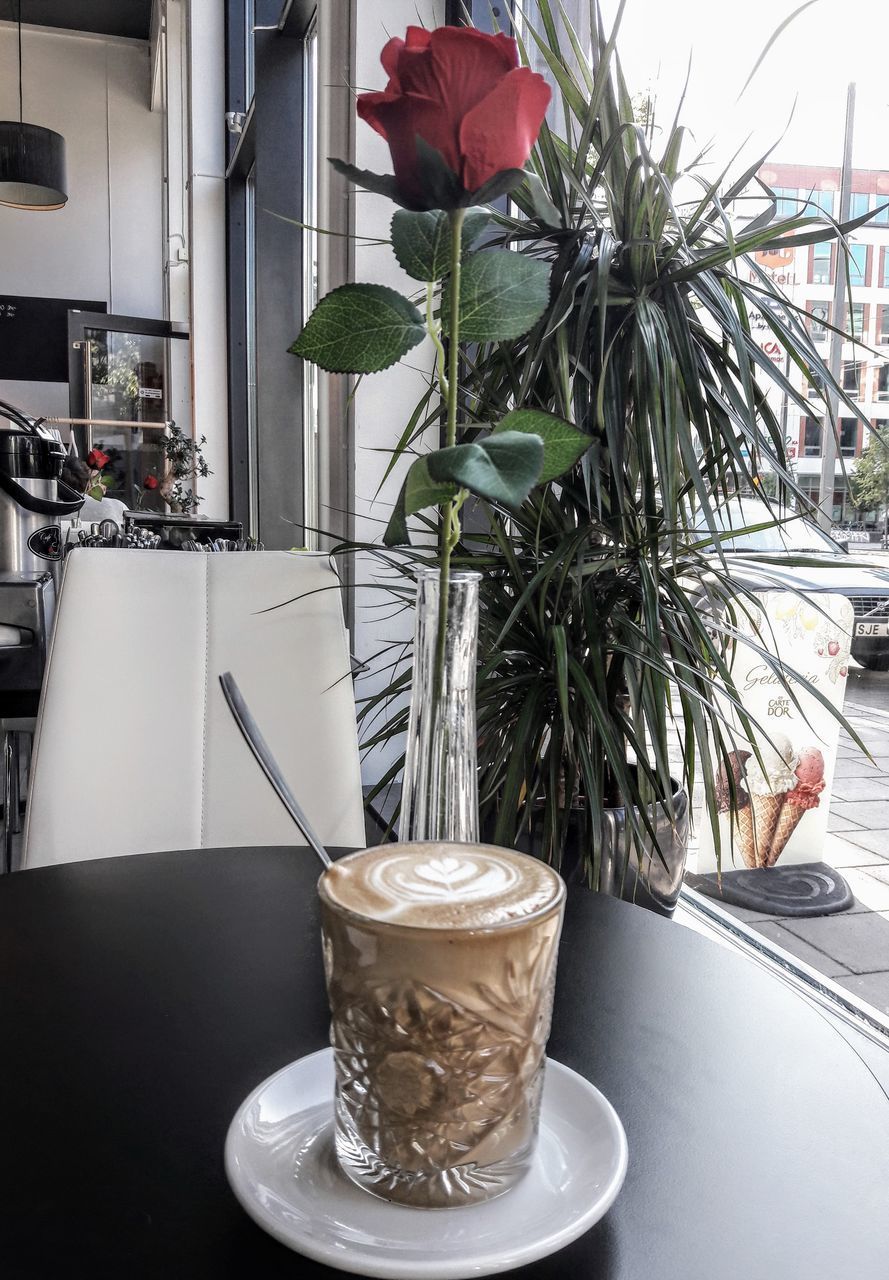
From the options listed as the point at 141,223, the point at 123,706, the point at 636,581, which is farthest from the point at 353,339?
the point at 141,223

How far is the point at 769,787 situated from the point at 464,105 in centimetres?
152

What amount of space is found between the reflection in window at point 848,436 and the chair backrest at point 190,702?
75 centimetres

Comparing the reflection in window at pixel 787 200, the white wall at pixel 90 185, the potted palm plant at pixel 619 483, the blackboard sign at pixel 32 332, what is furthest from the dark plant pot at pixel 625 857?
the white wall at pixel 90 185

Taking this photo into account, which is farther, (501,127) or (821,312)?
(821,312)

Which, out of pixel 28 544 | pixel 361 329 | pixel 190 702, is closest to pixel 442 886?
pixel 361 329

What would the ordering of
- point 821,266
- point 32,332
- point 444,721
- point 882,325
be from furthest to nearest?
point 32,332 → point 821,266 → point 882,325 → point 444,721

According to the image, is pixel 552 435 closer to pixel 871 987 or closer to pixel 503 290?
pixel 503 290

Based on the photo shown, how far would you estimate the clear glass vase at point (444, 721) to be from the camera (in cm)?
48

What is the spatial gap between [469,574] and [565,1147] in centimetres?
28

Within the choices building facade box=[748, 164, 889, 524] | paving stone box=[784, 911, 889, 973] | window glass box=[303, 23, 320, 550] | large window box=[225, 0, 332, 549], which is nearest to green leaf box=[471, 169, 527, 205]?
building facade box=[748, 164, 889, 524]

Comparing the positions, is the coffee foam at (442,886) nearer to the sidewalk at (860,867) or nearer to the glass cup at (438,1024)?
the glass cup at (438,1024)

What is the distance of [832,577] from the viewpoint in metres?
1.44

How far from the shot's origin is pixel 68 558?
1.26 meters

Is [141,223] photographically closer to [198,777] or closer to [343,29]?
[343,29]
